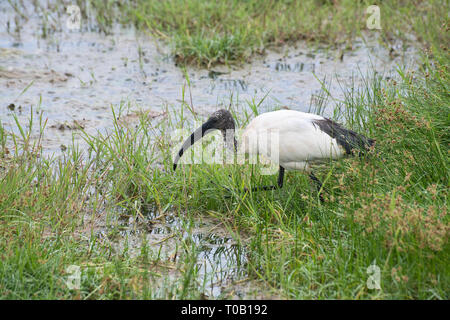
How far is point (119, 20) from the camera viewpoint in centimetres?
909

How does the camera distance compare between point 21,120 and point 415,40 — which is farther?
point 415,40

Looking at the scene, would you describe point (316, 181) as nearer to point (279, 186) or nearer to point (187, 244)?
point (279, 186)

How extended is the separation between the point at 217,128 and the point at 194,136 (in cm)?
21

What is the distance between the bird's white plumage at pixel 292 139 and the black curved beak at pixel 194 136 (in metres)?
0.40

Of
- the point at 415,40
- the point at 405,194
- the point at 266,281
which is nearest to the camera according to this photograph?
the point at 266,281

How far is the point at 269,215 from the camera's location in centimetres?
432

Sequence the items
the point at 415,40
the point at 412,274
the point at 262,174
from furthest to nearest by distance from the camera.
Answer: the point at 415,40 < the point at 262,174 < the point at 412,274

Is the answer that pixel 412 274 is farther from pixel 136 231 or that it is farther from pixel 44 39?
pixel 44 39

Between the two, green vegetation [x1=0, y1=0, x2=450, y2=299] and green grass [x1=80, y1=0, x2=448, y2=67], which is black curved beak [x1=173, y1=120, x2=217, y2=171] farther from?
green grass [x1=80, y1=0, x2=448, y2=67]

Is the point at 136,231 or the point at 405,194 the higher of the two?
the point at 405,194

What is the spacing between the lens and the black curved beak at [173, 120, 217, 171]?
470 cm

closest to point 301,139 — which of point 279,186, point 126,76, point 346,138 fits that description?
point 346,138
